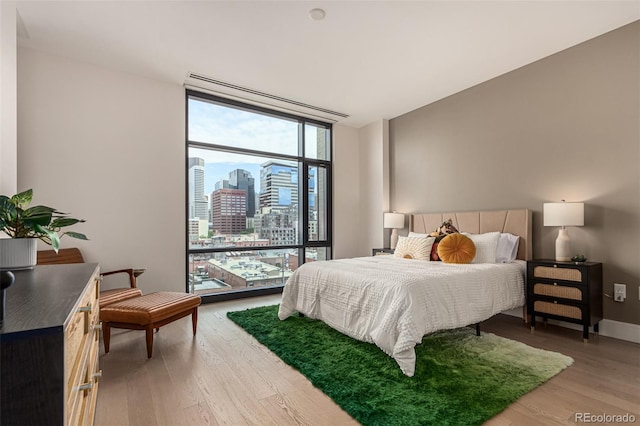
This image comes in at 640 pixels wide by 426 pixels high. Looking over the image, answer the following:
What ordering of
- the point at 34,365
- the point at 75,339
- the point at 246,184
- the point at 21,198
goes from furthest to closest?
1. the point at 246,184
2. the point at 21,198
3. the point at 75,339
4. the point at 34,365

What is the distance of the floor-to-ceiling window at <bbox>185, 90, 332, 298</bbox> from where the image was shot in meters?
4.23

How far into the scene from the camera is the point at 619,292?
2.82 metres

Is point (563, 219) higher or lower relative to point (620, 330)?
higher

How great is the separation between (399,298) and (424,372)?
51 centimetres

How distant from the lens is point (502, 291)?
2885 millimetres

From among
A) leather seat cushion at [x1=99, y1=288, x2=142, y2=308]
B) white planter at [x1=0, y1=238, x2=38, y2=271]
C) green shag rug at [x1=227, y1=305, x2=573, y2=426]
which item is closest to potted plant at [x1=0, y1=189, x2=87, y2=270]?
white planter at [x1=0, y1=238, x2=38, y2=271]

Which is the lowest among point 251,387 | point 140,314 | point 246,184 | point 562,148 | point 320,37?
point 251,387

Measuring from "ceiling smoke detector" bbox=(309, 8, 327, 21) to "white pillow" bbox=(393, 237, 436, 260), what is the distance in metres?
2.53

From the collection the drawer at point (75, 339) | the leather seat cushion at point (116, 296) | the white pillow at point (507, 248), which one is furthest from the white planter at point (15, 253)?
the white pillow at point (507, 248)

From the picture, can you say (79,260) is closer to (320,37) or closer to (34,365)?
(34,365)

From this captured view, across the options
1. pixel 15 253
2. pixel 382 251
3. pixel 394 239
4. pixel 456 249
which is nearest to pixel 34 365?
pixel 15 253

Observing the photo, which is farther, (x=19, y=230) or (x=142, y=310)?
(x=142, y=310)

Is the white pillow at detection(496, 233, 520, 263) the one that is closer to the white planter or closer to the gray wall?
the gray wall

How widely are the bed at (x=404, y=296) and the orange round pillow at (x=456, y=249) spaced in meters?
0.20
